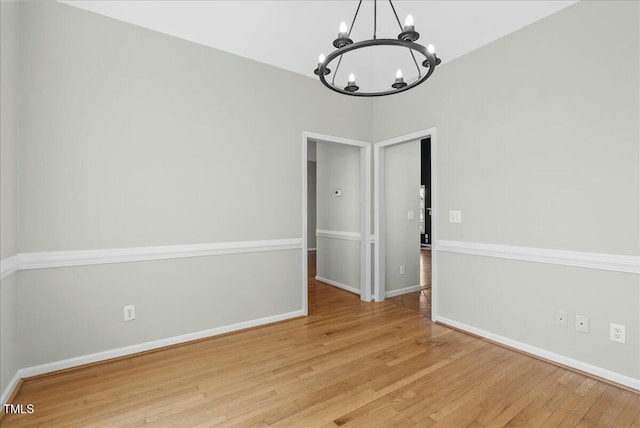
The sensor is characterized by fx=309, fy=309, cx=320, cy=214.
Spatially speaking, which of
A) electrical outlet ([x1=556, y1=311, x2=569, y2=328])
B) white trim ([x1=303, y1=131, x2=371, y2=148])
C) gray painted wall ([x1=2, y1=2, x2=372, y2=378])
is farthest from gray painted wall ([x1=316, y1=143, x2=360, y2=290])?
electrical outlet ([x1=556, y1=311, x2=569, y2=328])

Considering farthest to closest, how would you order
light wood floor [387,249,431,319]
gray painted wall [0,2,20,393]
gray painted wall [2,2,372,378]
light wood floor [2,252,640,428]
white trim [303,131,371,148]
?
1. light wood floor [387,249,431,319]
2. white trim [303,131,371,148]
3. gray painted wall [2,2,372,378]
4. gray painted wall [0,2,20,393]
5. light wood floor [2,252,640,428]

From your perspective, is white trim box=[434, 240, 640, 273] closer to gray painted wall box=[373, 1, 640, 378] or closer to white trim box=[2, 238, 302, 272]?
gray painted wall box=[373, 1, 640, 378]

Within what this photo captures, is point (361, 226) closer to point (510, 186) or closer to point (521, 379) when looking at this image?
point (510, 186)

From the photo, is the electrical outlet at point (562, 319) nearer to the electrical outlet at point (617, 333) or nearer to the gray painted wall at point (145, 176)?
the electrical outlet at point (617, 333)

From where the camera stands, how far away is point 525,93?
2707mm

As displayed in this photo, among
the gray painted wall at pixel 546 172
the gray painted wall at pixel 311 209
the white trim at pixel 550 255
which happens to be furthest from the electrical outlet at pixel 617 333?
the gray painted wall at pixel 311 209

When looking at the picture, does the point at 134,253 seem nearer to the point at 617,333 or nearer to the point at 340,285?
the point at 340,285

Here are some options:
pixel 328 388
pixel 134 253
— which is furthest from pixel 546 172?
pixel 134 253

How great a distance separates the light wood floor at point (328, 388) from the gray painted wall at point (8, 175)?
0.37 meters

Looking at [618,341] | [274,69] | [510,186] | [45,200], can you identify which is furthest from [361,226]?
[45,200]

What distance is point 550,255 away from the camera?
255cm

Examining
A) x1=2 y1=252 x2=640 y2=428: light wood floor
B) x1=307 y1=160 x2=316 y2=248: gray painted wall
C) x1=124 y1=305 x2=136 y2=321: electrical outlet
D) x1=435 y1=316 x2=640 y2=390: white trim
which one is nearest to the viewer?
x1=2 y1=252 x2=640 y2=428: light wood floor

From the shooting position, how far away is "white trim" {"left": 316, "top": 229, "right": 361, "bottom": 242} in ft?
14.7

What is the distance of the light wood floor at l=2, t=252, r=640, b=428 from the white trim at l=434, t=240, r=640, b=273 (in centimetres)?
83
